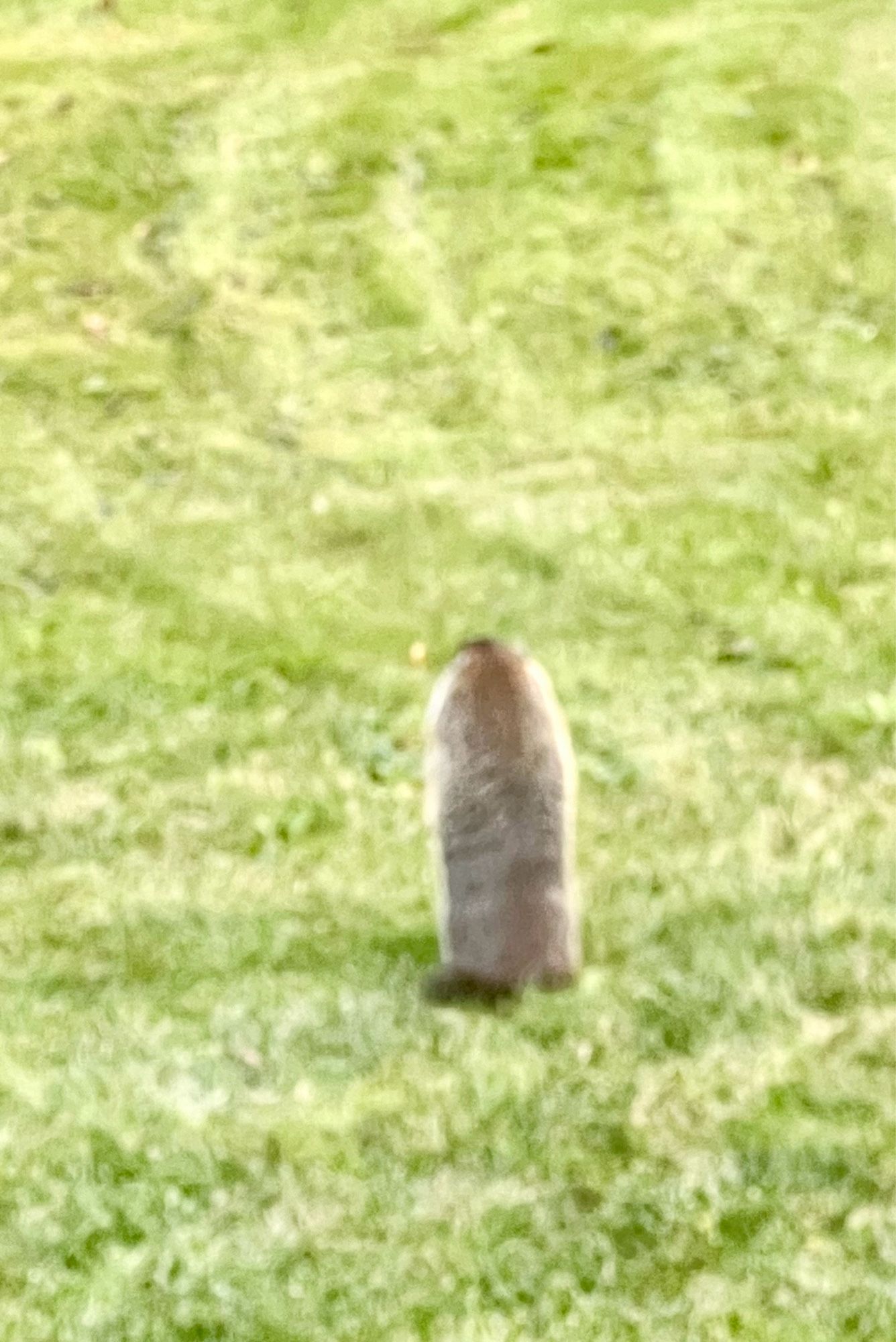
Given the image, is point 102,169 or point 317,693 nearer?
point 317,693

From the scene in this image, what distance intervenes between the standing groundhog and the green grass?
0.16 m

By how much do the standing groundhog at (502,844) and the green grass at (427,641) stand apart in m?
0.16

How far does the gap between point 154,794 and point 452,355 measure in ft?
7.01

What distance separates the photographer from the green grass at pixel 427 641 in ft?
8.64

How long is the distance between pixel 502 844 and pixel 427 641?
122 cm

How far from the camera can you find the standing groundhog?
2.76 m

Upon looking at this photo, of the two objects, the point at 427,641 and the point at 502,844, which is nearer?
the point at 502,844

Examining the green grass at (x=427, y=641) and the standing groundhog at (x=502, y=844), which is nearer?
the green grass at (x=427, y=641)

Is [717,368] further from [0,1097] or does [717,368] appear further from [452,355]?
[0,1097]

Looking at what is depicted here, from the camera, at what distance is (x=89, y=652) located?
3.86 m

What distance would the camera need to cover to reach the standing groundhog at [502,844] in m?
2.76

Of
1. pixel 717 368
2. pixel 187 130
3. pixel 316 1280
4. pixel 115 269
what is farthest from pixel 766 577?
pixel 187 130

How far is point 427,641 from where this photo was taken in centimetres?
387

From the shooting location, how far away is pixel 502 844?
278cm
